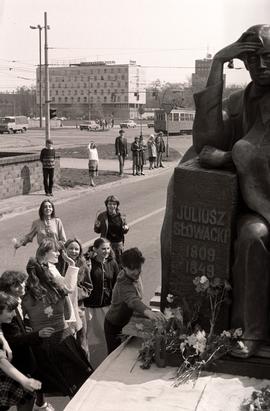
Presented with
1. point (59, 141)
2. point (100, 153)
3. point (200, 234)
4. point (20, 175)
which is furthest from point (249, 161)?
point (59, 141)

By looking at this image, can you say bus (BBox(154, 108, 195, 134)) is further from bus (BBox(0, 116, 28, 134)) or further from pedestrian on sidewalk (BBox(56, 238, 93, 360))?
pedestrian on sidewalk (BBox(56, 238, 93, 360))

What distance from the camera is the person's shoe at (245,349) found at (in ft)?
16.4

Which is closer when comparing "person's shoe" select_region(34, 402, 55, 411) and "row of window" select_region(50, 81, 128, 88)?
"person's shoe" select_region(34, 402, 55, 411)

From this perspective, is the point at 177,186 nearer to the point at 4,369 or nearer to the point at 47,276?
the point at 47,276

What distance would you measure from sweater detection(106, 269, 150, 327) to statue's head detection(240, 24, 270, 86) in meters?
2.01

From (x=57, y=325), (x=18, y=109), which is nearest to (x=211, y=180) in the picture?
(x=57, y=325)

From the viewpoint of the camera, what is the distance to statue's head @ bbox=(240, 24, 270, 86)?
16.9 ft

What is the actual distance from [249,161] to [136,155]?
1974 centimetres

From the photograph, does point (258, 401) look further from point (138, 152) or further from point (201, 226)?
point (138, 152)

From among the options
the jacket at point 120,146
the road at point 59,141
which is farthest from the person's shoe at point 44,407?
the road at point 59,141

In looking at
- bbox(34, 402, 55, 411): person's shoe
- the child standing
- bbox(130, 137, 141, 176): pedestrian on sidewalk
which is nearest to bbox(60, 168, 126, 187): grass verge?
bbox(130, 137, 141, 176): pedestrian on sidewalk

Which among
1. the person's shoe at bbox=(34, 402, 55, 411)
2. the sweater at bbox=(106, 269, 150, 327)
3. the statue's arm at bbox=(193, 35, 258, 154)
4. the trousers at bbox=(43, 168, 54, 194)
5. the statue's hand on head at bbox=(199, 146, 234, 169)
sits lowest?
the person's shoe at bbox=(34, 402, 55, 411)

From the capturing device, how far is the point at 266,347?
5090mm

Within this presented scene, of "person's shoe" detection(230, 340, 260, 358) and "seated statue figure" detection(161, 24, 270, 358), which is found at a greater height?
"seated statue figure" detection(161, 24, 270, 358)
